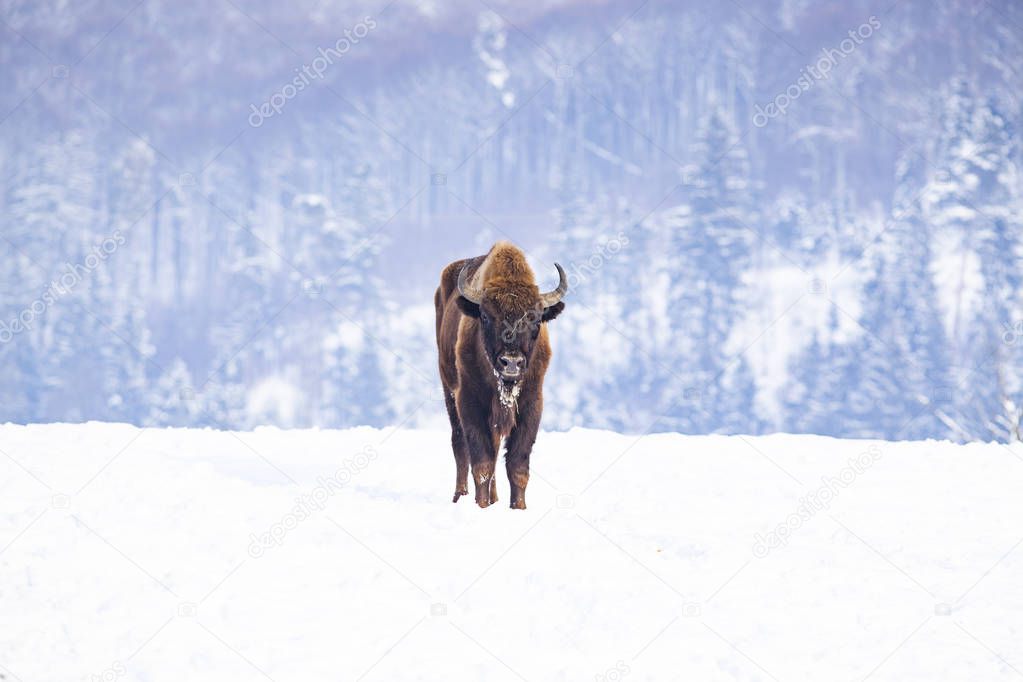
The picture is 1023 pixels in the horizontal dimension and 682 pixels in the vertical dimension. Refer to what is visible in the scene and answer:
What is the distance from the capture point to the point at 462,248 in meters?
96.6

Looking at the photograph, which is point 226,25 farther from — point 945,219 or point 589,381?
point 945,219

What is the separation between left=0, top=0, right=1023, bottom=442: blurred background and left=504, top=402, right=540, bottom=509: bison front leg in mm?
5863

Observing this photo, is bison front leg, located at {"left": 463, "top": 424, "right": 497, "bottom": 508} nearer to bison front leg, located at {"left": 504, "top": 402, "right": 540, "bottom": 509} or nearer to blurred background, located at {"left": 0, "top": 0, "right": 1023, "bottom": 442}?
bison front leg, located at {"left": 504, "top": 402, "right": 540, "bottom": 509}

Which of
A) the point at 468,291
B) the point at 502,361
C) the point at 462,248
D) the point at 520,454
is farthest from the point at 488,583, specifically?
the point at 462,248

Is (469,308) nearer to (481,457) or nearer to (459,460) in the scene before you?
(481,457)

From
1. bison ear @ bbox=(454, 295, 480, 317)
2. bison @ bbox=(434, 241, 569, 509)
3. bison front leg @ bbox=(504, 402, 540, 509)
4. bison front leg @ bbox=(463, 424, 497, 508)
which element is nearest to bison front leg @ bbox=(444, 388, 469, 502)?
bison @ bbox=(434, 241, 569, 509)

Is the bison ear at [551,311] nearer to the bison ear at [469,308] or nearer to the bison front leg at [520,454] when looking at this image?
the bison ear at [469,308]

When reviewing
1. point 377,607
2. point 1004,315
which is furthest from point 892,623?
point 1004,315

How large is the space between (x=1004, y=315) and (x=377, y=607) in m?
43.2

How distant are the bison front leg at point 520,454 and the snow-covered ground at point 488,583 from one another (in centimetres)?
47

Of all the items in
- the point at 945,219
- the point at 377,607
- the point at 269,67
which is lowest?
the point at 269,67

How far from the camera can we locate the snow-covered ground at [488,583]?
6305 mm

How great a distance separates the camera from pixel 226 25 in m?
130

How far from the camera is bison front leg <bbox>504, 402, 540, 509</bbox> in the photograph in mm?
9156
